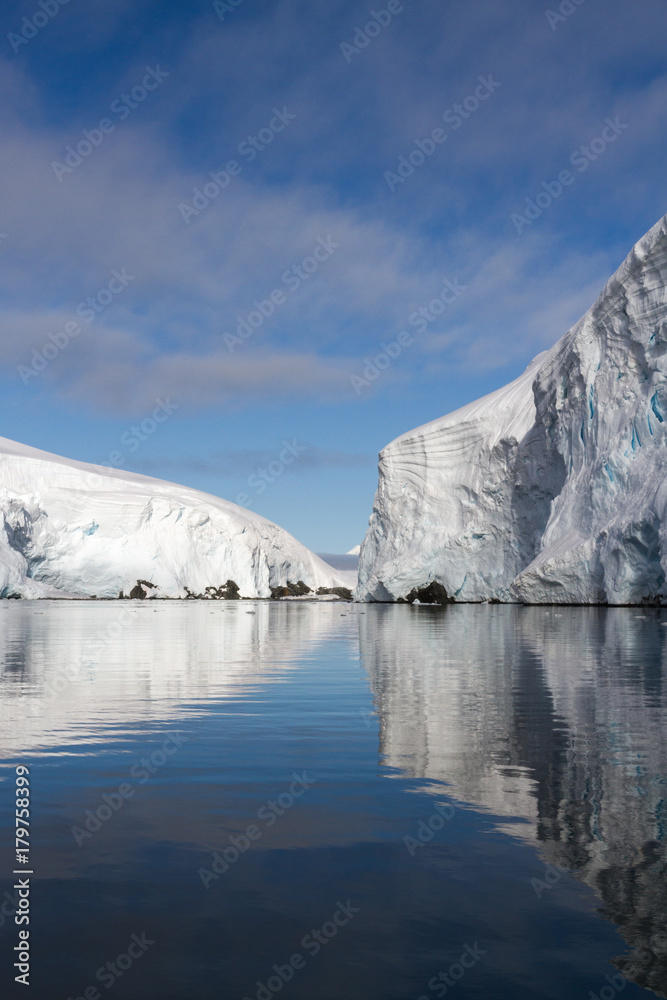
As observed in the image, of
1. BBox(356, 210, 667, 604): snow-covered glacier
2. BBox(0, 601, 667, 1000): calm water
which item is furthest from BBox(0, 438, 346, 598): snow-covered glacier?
BBox(0, 601, 667, 1000): calm water

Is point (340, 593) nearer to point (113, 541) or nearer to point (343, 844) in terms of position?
point (113, 541)

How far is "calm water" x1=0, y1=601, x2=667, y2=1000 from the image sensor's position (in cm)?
224

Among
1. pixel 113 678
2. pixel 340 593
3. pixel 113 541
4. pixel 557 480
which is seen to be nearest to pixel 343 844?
pixel 113 678

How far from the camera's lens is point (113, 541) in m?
69.4

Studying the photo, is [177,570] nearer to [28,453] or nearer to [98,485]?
[98,485]

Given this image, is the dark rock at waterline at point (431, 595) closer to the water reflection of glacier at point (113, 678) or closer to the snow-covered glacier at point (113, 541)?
the snow-covered glacier at point (113, 541)

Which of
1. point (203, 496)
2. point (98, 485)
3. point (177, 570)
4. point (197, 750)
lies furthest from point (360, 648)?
point (203, 496)

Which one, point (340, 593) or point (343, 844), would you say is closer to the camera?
point (343, 844)

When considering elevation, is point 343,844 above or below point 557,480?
below

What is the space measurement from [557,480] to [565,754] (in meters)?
36.3

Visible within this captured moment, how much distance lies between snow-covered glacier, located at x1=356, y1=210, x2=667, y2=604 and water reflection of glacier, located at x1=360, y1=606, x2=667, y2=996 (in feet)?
54.2

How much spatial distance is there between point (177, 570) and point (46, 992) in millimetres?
70362

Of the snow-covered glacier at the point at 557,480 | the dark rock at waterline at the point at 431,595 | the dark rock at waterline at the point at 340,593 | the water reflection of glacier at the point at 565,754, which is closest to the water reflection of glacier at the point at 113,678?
the water reflection of glacier at the point at 565,754

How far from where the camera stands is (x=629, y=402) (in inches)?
1209
